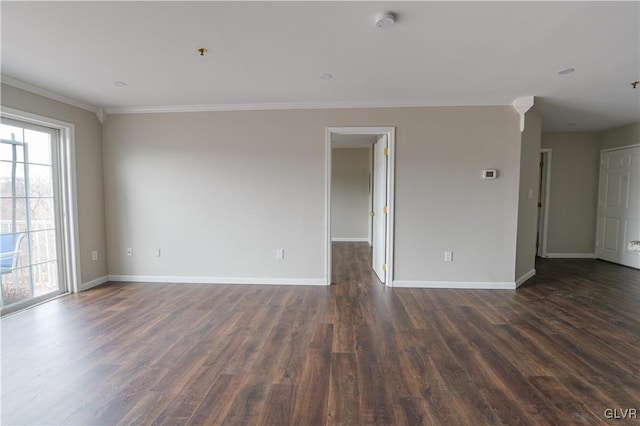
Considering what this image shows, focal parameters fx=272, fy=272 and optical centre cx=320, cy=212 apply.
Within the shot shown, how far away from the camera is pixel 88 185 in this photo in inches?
149

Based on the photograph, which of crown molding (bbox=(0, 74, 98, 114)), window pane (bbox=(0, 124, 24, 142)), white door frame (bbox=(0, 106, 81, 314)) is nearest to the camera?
crown molding (bbox=(0, 74, 98, 114))

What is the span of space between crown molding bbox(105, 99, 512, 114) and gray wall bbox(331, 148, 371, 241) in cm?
361

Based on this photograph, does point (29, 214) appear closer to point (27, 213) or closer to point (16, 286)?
point (27, 213)

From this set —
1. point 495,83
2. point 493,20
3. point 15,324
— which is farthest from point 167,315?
point 495,83

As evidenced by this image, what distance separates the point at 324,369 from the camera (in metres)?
2.01

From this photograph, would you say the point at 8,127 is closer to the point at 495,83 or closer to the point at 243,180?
the point at 243,180

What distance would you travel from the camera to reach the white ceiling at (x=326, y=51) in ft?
6.00

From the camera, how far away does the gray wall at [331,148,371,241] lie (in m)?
7.29

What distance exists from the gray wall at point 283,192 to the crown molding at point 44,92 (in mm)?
323

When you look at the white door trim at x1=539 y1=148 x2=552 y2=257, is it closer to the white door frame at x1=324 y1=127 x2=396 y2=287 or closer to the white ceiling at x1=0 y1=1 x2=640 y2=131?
the white ceiling at x1=0 y1=1 x2=640 y2=131

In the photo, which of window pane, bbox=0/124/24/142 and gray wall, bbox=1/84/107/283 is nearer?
window pane, bbox=0/124/24/142

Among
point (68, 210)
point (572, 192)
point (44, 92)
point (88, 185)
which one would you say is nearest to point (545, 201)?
point (572, 192)

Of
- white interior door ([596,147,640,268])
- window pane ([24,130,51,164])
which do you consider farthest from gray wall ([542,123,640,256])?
window pane ([24,130,51,164])

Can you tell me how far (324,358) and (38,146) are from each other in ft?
13.5
